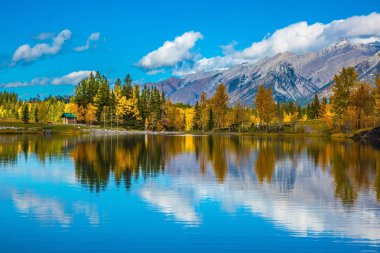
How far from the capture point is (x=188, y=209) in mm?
29297

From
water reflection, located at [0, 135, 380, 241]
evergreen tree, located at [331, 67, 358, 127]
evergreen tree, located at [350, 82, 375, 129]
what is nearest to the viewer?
water reflection, located at [0, 135, 380, 241]

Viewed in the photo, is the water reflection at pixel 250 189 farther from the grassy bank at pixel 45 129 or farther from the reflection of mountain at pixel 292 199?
the grassy bank at pixel 45 129

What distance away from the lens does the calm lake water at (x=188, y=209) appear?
71.5 ft

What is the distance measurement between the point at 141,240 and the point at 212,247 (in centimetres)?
364

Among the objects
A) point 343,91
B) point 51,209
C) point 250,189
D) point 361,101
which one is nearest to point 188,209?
point 51,209

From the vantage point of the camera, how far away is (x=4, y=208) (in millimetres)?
29203

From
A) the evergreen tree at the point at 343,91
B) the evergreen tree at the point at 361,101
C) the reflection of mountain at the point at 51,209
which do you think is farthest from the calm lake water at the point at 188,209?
the evergreen tree at the point at 343,91

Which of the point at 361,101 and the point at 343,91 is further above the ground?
the point at 343,91

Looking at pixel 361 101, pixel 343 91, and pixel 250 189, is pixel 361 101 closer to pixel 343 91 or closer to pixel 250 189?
pixel 343 91

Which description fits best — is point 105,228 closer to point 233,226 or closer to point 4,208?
point 233,226

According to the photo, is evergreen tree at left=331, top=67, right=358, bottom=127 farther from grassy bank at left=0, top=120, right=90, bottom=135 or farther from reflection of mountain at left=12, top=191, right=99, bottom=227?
reflection of mountain at left=12, top=191, right=99, bottom=227

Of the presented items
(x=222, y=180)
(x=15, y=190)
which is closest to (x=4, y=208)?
(x=15, y=190)

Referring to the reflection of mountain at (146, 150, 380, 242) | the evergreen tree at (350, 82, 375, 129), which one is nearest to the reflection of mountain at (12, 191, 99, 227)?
the reflection of mountain at (146, 150, 380, 242)

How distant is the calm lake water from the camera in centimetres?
2180
